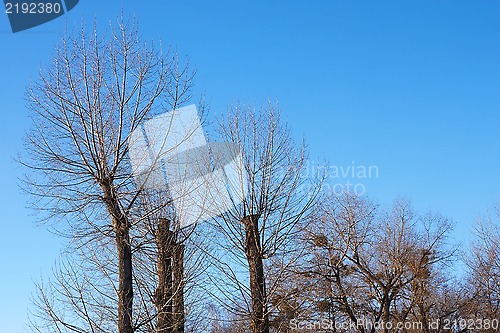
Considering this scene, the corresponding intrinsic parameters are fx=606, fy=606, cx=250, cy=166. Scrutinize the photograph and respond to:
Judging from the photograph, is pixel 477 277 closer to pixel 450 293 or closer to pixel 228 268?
pixel 450 293

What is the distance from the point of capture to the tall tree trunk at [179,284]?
13.2 m

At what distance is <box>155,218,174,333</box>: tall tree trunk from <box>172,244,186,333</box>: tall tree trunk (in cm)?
12

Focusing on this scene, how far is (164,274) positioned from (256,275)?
2046mm

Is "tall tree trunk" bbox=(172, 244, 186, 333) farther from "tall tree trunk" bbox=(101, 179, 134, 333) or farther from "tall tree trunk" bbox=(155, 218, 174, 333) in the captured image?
"tall tree trunk" bbox=(101, 179, 134, 333)

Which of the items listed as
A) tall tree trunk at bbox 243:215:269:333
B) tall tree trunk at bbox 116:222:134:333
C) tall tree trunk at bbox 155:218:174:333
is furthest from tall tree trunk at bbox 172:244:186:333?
tall tree trunk at bbox 116:222:134:333

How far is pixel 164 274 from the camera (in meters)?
13.5

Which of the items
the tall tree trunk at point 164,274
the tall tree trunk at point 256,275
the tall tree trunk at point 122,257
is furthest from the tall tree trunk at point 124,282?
the tall tree trunk at point 256,275

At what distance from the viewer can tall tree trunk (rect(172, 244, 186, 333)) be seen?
13188 millimetres

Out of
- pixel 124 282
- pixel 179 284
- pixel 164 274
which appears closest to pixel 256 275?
pixel 179 284

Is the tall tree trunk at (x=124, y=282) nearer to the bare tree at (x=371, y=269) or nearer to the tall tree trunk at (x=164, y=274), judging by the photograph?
the tall tree trunk at (x=164, y=274)

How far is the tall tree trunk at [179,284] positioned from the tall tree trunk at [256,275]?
152cm

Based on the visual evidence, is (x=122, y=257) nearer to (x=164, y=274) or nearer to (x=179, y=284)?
(x=179, y=284)

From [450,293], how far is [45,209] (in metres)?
22.7

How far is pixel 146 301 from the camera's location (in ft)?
44.1
